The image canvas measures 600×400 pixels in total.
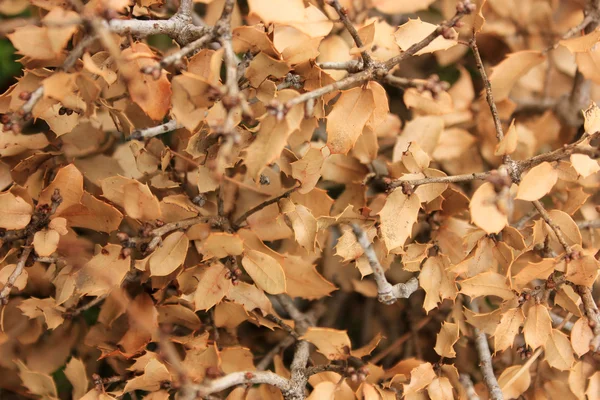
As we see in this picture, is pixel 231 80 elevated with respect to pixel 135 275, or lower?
elevated

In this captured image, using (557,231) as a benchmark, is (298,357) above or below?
below

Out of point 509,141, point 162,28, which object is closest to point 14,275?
point 162,28

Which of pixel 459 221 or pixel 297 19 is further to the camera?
pixel 459 221

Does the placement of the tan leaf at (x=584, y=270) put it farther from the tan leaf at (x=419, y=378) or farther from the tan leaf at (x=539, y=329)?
the tan leaf at (x=419, y=378)

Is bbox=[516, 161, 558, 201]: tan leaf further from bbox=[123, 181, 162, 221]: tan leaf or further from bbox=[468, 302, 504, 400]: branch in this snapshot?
bbox=[123, 181, 162, 221]: tan leaf

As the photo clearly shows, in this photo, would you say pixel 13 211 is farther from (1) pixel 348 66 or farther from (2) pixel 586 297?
(2) pixel 586 297

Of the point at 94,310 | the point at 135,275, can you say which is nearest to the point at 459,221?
the point at 135,275

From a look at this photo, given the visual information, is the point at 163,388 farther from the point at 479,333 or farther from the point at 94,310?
the point at 479,333
